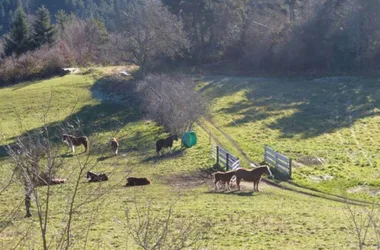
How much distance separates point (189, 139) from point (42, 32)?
39.7 metres

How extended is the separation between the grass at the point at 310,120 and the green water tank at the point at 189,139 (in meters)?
3.19

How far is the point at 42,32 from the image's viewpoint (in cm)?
6419

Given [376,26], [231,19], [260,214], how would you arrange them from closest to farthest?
[260,214], [376,26], [231,19]

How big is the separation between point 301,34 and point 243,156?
1183 inches

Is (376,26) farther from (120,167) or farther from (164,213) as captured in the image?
(164,213)

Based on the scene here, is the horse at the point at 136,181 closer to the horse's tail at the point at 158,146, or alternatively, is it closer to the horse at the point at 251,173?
the horse at the point at 251,173

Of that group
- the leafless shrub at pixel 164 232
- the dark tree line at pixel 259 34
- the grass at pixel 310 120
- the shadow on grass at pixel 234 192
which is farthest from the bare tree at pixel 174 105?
the leafless shrub at pixel 164 232

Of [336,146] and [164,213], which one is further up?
Result: [164,213]

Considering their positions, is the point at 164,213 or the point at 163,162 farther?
the point at 163,162

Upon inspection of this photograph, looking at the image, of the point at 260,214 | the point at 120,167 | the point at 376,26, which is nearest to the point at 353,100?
the point at 376,26

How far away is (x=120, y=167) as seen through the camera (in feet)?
92.2

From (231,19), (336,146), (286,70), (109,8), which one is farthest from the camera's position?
(109,8)

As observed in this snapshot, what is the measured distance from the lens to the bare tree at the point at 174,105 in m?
34.0

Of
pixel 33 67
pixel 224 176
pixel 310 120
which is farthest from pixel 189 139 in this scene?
pixel 33 67
